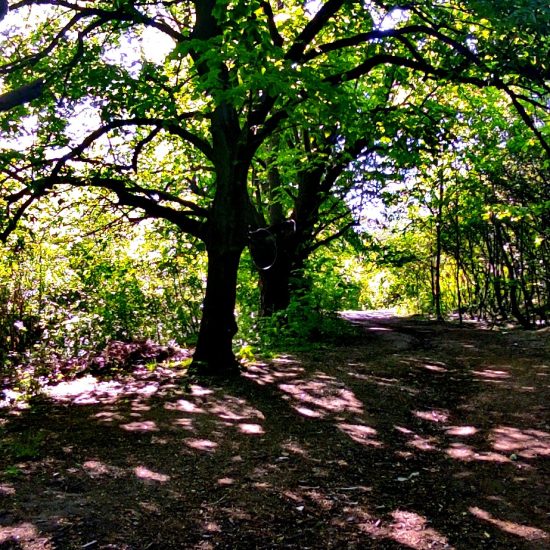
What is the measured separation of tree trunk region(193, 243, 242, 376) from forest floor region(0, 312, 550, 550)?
1.74 ft

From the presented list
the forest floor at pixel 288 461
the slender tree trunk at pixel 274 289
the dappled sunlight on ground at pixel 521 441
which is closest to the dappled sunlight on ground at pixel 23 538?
the forest floor at pixel 288 461

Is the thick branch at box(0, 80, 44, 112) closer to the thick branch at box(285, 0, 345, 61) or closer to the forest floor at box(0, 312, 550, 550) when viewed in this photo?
the forest floor at box(0, 312, 550, 550)

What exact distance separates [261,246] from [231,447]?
6.61m

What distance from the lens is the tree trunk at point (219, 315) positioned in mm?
7785

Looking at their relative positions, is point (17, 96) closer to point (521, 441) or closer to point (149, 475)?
point (149, 475)

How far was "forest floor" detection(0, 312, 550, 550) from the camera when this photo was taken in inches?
131

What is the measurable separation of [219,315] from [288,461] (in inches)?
140

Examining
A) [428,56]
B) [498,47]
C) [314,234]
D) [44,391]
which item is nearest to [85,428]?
[44,391]

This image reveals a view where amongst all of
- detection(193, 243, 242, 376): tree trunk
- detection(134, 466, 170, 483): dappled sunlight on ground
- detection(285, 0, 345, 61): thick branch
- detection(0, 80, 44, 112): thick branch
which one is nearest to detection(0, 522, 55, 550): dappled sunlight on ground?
detection(134, 466, 170, 483): dappled sunlight on ground

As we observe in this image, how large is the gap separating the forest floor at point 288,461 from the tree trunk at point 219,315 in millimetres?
531

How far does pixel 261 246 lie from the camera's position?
36.4 feet

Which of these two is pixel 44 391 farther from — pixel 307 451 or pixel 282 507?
pixel 282 507

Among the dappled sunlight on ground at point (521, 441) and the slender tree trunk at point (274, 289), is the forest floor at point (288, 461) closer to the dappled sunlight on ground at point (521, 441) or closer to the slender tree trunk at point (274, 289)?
the dappled sunlight on ground at point (521, 441)

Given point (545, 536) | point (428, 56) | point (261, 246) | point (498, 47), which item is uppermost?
point (428, 56)
